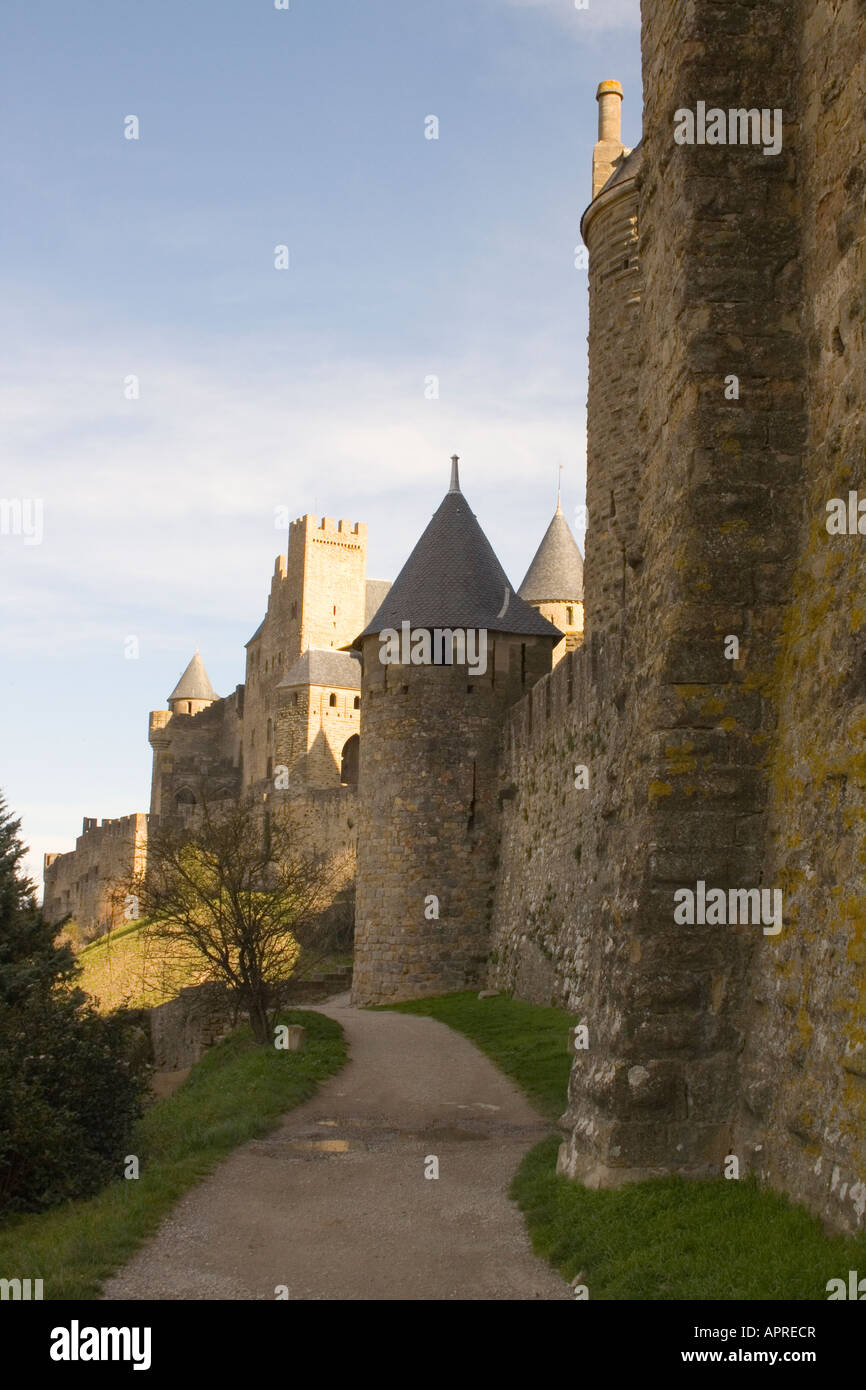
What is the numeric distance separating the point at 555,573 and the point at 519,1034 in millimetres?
26133

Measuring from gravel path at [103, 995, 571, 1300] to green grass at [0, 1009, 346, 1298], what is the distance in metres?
0.16

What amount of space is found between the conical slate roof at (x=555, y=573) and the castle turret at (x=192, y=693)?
33692 millimetres

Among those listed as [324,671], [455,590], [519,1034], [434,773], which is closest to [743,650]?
[519,1034]

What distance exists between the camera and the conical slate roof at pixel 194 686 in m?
71.8

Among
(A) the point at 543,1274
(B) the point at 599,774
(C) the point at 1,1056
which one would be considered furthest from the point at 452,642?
(A) the point at 543,1274

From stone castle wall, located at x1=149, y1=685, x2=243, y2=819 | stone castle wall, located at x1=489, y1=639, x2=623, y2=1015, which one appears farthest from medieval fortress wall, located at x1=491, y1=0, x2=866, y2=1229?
stone castle wall, located at x1=149, y1=685, x2=243, y2=819

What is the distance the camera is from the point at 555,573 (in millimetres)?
40875

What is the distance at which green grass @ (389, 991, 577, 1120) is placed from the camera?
40.4 feet

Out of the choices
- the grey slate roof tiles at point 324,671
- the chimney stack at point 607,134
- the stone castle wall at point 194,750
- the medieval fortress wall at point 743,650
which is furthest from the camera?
the stone castle wall at point 194,750
